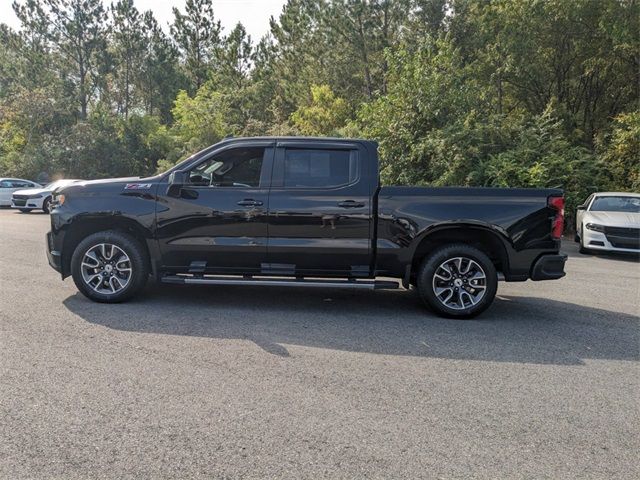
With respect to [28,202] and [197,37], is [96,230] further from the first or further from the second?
[197,37]

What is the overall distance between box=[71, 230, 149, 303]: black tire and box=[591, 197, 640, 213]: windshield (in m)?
11.1

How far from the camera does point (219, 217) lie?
19.5 ft

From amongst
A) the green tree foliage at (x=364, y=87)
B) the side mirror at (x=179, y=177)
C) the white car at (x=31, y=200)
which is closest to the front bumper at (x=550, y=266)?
the side mirror at (x=179, y=177)

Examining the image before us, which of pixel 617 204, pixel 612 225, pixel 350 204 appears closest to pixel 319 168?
pixel 350 204

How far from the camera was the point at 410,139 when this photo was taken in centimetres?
1716

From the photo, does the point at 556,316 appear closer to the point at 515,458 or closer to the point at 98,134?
the point at 515,458

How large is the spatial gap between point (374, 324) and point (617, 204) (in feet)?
32.4

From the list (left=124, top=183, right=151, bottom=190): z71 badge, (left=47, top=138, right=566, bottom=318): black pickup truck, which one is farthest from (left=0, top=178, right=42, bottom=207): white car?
(left=124, top=183, right=151, bottom=190): z71 badge

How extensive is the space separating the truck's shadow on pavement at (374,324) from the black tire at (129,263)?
0.43ft

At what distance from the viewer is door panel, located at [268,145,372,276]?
5871 mm

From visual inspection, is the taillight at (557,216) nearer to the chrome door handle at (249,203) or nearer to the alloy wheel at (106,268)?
the chrome door handle at (249,203)

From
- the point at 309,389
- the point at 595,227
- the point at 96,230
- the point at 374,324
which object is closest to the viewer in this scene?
the point at 309,389

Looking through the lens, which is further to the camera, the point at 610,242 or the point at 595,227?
the point at 595,227

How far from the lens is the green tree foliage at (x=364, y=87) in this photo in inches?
672
